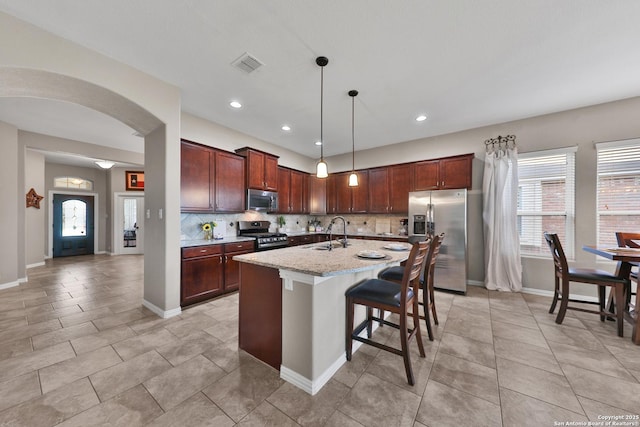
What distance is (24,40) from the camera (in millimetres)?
1913

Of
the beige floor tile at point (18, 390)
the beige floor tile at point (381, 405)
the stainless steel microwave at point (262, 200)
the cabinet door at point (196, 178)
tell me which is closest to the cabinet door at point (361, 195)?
Answer: the stainless steel microwave at point (262, 200)

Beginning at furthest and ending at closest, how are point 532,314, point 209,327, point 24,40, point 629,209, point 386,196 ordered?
point 386,196 < point 629,209 < point 532,314 < point 209,327 < point 24,40

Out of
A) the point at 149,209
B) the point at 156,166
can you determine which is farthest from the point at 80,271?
the point at 156,166

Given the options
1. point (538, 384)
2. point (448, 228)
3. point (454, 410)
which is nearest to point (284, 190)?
point (448, 228)

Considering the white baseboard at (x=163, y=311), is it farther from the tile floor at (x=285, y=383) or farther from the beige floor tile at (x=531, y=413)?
the beige floor tile at (x=531, y=413)

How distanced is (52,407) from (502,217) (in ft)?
18.0

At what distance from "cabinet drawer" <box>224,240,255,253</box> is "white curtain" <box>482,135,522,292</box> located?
13.4 feet

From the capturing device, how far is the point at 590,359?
80.8 inches

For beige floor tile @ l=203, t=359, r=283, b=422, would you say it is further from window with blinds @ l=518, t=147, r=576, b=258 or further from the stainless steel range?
window with blinds @ l=518, t=147, r=576, b=258

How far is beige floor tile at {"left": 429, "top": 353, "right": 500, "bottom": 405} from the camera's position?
1700mm

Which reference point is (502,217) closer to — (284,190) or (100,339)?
Result: (284,190)

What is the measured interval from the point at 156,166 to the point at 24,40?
1393 millimetres

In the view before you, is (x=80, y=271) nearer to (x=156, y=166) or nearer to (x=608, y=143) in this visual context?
(x=156, y=166)

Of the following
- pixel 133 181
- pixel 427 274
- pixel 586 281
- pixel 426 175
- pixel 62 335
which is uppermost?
pixel 133 181
